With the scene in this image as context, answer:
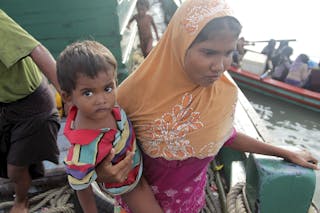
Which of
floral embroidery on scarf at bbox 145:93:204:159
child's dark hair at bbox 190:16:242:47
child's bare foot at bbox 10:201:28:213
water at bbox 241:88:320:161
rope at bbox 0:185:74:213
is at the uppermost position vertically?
child's dark hair at bbox 190:16:242:47

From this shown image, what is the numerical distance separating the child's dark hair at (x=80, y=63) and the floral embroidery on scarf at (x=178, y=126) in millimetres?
307

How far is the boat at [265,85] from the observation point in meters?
9.12

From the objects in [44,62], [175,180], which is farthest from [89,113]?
[44,62]

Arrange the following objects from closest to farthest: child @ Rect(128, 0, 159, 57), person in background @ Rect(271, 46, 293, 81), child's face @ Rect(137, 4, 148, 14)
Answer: child @ Rect(128, 0, 159, 57) < child's face @ Rect(137, 4, 148, 14) < person in background @ Rect(271, 46, 293, 81)

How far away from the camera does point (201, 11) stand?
1.10m

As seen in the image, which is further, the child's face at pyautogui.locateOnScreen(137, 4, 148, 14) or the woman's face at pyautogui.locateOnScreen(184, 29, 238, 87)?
the child's face at pyautogui.locateOnScreen(137, 4, 148, 14)

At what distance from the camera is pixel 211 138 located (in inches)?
47.4

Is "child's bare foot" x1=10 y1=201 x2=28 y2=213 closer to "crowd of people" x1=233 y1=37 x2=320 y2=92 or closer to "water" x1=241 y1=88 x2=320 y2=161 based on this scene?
"water" x1=241 y1=88 x2=320 y2=161

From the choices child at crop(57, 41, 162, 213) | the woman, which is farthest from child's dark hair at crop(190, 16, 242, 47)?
child at crop(57, 41, 162, 213)

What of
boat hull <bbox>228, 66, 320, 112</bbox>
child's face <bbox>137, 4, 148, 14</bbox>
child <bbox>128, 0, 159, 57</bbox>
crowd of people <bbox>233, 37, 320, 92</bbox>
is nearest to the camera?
child <bbox>128, 0, 159, 57</bbox>

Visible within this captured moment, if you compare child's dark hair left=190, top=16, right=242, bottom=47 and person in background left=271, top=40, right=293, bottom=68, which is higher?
child's dark hair left=190, top=16, right=242, bottom=47

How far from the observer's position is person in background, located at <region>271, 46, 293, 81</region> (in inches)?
384

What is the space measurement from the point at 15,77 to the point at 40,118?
13.2 inches

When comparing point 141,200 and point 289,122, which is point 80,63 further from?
point 289,122
